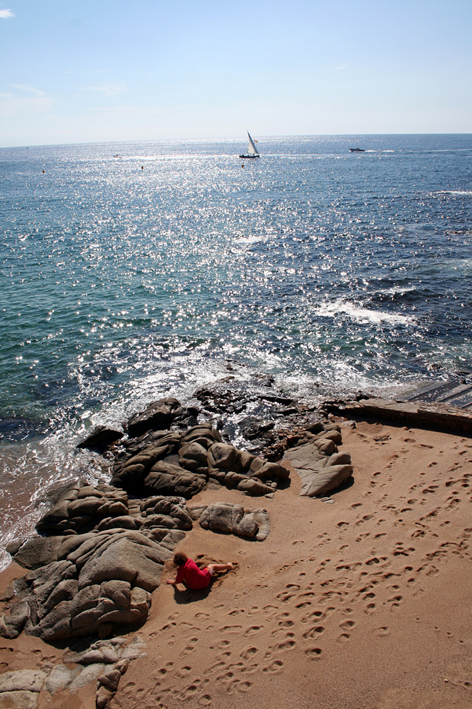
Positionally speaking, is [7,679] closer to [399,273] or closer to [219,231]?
[399,273]

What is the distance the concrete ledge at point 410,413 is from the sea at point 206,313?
5.59 ft

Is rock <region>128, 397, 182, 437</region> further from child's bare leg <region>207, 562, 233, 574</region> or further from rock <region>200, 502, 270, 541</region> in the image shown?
child's bare leg <region>207, 562, 233, 574</region>

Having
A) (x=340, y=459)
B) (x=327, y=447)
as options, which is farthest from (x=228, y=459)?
(x=340, y=459)

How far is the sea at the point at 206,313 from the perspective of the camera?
20.9 m

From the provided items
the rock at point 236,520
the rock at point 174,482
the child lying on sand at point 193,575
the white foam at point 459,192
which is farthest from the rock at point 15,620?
the white foam at point 459,192

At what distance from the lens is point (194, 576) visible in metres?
10.5

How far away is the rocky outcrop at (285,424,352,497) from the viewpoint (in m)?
14.6

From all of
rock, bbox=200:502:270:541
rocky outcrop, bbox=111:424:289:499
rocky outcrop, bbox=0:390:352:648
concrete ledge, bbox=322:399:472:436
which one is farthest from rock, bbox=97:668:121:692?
concrete ledge, bbox=322:399:472:436

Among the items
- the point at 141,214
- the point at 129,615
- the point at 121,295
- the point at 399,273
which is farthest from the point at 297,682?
the point at 141,214

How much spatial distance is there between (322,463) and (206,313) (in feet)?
58.5

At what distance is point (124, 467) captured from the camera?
16.4m

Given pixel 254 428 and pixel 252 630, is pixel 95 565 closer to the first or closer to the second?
pixel 252 630

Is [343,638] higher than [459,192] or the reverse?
the reverse

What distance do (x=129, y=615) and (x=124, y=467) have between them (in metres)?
6.88
